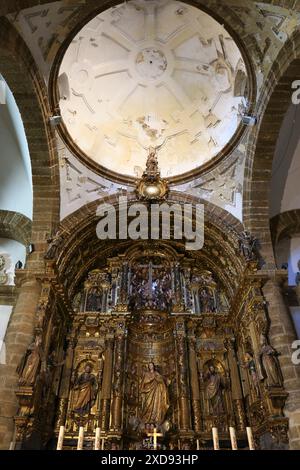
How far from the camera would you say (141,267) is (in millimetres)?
14023

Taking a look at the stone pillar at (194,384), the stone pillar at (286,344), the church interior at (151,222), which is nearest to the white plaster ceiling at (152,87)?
the church interior at (151,222)

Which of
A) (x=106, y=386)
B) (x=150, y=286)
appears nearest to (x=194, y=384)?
(x=106, y=386)

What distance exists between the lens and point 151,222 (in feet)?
44.4

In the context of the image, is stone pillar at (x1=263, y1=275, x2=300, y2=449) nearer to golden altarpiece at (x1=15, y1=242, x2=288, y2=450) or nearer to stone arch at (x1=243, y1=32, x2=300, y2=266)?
golden altarpiece at (x1=15, y1=242, x2=288, y2=450)

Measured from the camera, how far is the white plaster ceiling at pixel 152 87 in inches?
451

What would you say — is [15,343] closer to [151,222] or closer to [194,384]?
[194,384]

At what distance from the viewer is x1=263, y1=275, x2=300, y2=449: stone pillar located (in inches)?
321

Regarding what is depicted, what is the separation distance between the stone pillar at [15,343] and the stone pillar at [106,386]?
9.74 ft

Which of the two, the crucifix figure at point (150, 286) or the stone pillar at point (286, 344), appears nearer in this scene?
the stone pillar at point (286, 344)

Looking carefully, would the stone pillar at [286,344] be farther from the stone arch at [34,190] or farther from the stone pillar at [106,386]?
the stone arch at [34,190]

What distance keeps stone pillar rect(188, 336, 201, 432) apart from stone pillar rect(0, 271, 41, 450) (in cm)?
497

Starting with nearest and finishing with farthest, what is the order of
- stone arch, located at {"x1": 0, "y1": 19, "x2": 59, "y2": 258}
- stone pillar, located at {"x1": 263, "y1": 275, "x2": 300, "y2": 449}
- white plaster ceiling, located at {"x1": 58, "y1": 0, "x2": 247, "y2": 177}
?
stone pillar, located at {"x1": 263, "y1": 275, "x2": 300, "y2": 449}
stone arch, located at {"x1": 0, "y1": 19, "x2": 59, "y2": 258}
white plaster ceiling, located at {"x1": 58, "y1": 0, "x2": 247, "y2": 177}

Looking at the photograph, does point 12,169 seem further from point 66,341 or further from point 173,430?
point 173,430

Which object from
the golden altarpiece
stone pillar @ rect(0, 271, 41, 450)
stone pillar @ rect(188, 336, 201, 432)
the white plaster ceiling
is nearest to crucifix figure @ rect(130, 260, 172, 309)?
the golden altarpiece
